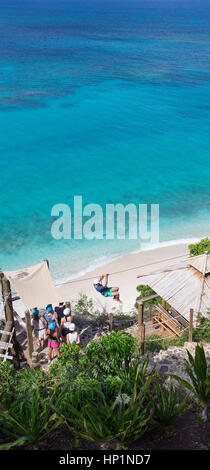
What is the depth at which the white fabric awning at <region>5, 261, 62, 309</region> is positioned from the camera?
34.9 ft

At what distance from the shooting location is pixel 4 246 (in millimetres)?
18047

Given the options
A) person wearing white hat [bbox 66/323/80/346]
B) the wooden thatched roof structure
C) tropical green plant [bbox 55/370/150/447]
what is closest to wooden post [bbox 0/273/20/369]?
A: person wearing white hat [bbox 66/323/80/346]

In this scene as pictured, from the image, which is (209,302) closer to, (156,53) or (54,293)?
(54,293)

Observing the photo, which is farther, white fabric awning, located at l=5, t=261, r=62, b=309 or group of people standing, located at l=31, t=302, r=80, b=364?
white fabric awning, located at l=5, t=261, r=62, b=309

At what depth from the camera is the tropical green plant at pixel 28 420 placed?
5.45 m

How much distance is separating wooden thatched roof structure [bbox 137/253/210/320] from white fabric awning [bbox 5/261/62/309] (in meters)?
2.54

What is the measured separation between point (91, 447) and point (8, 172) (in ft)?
73.2

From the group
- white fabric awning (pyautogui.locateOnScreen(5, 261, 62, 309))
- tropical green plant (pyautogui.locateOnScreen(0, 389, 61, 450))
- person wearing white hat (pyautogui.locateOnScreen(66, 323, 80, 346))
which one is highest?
tropical green plant (pyautogui.locateOnScreen(0, 389, 61, 450))

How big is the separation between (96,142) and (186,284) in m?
22.6

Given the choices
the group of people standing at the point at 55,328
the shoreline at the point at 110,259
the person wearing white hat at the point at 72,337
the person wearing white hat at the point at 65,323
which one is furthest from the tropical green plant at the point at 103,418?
the shoreline at the point at 110,259

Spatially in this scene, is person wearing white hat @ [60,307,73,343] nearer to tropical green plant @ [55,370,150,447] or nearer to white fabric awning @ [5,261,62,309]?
white fabric awning @ [5,261,62,309]

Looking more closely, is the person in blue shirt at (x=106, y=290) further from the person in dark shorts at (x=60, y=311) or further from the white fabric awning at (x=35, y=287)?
the person in dark shorts at (x=60, y=311)

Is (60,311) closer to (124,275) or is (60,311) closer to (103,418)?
(103,418)

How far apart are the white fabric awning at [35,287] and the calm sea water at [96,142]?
16.5 ft
